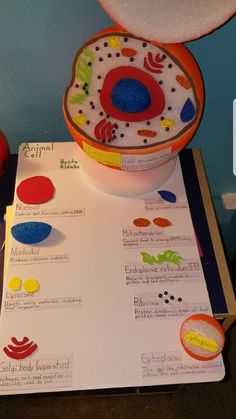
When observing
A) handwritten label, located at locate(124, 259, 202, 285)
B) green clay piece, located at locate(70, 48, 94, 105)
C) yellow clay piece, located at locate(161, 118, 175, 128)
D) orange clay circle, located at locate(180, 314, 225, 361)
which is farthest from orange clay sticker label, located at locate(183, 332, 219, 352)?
green clay piece, located at locate(70, 48, 94, 105)

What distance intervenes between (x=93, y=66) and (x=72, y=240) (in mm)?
342

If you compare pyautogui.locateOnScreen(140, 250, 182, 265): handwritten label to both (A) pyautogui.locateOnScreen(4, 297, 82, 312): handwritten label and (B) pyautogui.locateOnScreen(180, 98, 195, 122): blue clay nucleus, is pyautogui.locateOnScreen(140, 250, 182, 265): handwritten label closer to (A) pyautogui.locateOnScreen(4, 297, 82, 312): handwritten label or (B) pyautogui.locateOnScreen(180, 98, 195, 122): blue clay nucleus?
(A) pyautogui.locateOnScreen(4, 297, 82, 312): handwritten label

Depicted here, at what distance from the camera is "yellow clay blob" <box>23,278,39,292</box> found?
2.45ft

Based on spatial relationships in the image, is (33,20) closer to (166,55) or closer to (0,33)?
(0,33)

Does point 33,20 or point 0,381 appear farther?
point 33,20

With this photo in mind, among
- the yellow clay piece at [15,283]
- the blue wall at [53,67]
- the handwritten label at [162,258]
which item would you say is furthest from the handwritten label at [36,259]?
the blue wall at [53,67]

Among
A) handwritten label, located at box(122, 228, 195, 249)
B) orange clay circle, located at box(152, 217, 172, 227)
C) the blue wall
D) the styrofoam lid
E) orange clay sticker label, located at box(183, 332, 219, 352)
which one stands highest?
the blue wall

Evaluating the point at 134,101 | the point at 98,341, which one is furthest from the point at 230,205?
the point at 98,341

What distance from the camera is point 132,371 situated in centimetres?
67

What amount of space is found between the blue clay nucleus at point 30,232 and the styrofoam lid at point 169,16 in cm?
40

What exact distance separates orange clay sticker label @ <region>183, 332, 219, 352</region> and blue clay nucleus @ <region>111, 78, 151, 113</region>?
1.37ft

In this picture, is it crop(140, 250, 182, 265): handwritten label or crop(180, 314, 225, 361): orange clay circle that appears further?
crop(140, 250, 182, 265): handwritten label

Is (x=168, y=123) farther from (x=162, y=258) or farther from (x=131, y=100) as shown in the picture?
(x=162, y=258)

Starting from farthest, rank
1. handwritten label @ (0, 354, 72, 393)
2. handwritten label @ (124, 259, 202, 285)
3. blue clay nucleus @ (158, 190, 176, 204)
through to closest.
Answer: blue clay nucleus @ (158, 190, 176, 204) → handwritten label @ (124, 259, 202, 285) → handwritten label @ (0, 354, 72, 393)
